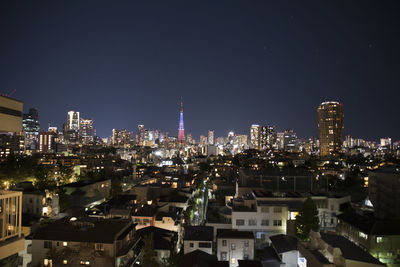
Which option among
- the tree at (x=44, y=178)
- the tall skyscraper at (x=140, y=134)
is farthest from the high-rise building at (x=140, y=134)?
the tree at (x=44, y=178)

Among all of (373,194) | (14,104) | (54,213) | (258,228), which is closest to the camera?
(14,104)

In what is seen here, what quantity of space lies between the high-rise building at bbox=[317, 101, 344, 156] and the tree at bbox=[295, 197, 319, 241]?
60.4m

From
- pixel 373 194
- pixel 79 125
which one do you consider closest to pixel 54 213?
pixel 373 194

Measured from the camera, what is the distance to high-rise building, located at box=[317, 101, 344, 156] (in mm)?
65625

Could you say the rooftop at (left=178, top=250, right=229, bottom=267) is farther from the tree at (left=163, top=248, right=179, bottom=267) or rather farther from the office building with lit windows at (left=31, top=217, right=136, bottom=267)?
the office building with lit windows at (left=31, top=217, right=136, bottom=267)

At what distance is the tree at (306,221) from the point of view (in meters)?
10.1

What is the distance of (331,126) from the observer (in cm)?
6588

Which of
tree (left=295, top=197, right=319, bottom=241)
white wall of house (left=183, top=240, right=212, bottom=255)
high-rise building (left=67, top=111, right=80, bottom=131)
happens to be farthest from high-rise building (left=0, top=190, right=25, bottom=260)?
high-rise building (left=67, top=111, right=80, bottom=131)

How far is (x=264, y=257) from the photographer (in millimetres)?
9484

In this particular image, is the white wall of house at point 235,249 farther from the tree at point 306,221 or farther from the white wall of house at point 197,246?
the tree at point 306,221

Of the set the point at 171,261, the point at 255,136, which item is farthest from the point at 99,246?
the point at 255,136

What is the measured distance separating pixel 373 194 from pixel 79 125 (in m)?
98.8

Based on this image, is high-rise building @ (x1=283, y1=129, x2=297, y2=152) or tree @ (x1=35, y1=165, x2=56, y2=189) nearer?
tree @ (x1=35, y1=165, x2=56, y2=189)

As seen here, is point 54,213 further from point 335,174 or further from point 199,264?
point 335,174
